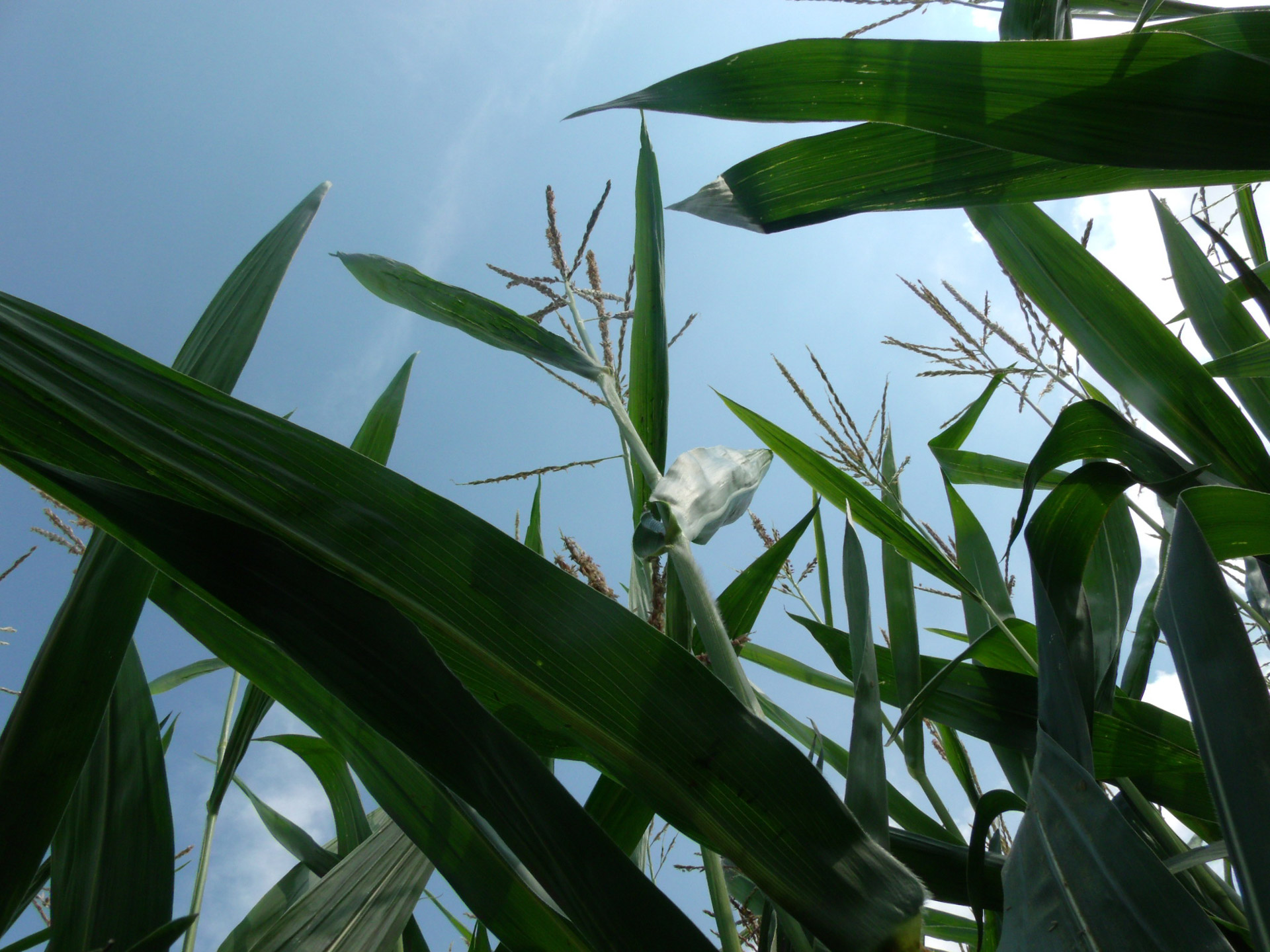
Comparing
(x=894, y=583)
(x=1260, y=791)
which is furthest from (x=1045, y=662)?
(x=894, y=583)

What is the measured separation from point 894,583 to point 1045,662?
42 cm

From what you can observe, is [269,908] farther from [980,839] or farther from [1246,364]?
[1246,364]

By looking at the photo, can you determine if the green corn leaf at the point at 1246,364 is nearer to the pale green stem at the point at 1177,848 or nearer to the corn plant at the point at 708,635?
the corn plant at the point at 708,635

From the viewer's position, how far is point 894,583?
807mm

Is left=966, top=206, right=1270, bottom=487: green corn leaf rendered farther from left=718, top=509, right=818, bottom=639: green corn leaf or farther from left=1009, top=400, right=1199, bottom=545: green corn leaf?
left=718, top=509, right=818, bottom=639: green corn leaf

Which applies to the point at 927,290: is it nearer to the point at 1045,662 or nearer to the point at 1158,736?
the point at 1158,736

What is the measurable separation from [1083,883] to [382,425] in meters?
0.78

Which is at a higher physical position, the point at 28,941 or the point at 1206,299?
the point at 1206,299

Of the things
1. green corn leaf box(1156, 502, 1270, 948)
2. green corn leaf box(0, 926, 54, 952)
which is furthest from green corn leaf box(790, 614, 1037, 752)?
green corn leaf box(0, 926, 54, 952)

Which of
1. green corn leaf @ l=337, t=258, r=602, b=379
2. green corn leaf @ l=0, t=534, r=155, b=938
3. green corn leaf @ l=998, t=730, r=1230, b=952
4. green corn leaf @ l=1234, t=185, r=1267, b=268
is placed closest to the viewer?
green corn leaf @ l=998, t=730, r=1230, b=952

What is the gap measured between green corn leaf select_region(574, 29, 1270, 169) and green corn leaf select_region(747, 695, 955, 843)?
1.73ft

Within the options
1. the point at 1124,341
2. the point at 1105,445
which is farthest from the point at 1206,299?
the point at 1105,445

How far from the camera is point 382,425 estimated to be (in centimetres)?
84

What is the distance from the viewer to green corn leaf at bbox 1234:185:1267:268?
975 mm
